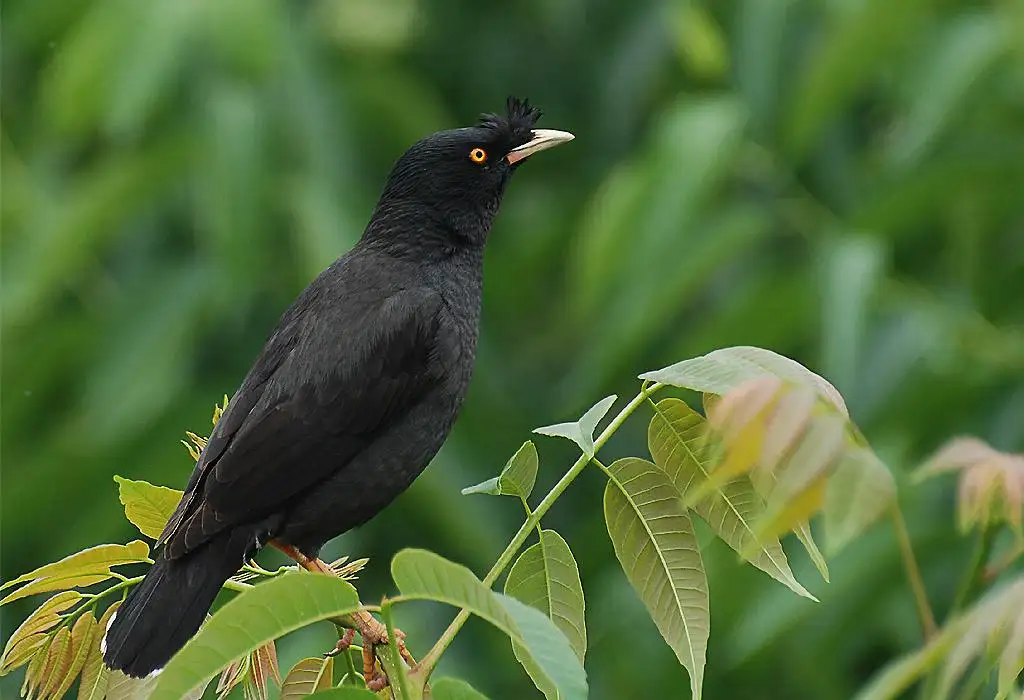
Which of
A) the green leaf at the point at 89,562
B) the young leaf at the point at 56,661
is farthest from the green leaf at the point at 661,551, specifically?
the young leaf at the point at 56,661

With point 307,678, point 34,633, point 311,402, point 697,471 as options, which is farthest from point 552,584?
point 311,402

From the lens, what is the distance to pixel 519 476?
7.08ft

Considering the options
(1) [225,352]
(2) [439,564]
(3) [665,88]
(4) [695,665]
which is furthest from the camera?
(3) [665,88]

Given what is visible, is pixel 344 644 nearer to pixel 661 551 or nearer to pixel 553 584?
pixel 553 584

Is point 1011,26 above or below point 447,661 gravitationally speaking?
above

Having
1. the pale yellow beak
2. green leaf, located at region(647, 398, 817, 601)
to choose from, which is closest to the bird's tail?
green leaf, located at region(647, 398, 817, 601)

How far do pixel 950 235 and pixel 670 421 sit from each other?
3610mm

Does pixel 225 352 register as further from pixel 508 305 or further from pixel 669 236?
pixel 669 236

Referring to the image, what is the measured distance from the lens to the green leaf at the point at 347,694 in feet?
6.20

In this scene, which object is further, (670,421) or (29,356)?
(29,356)

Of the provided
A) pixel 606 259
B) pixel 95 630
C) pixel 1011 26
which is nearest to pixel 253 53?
pixel 606 259

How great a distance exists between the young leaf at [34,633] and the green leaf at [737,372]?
1.06 m

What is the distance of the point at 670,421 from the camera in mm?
2172

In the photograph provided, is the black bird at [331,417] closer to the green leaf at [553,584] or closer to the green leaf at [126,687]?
the green leaf at [126,687]
